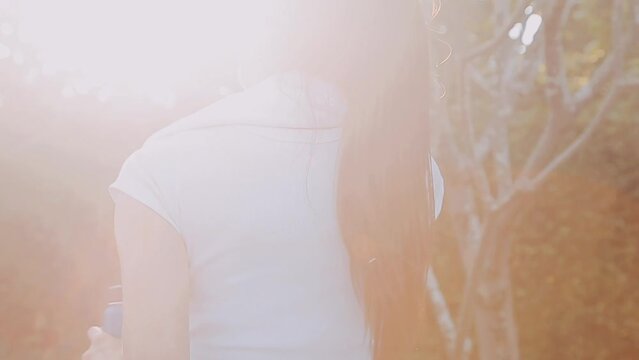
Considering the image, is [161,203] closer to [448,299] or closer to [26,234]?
[26,234]

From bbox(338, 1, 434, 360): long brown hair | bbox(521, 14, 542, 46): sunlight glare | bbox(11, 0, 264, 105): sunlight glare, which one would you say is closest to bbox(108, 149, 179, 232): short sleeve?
bbox(338, 1, 434, 360): long brown hair

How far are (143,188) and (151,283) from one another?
0.11 m

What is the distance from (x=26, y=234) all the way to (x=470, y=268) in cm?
→ 241

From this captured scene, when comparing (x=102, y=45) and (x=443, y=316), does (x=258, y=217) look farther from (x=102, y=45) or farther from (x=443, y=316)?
(x=102, y=45)

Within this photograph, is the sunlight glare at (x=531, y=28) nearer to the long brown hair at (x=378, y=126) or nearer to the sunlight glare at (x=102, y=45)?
the sunlight glare at (x=102, y=45)

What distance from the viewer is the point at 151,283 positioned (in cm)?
117

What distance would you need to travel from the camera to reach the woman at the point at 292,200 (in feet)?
3.84

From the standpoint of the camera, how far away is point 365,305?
50.3 inches

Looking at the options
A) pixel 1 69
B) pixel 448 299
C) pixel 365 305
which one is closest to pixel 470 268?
pixel 448 299

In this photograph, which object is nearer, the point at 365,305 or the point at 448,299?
the point at 365,305

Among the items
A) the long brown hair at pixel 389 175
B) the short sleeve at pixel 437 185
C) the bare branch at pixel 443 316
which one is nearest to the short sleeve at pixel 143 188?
the long brown hair at pixel 389 175

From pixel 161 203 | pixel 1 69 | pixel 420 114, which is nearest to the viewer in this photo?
pixel 161 203

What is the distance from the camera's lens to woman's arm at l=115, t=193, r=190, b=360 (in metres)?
1.16

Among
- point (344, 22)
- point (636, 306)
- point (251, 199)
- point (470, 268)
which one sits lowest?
point (636, 306)
